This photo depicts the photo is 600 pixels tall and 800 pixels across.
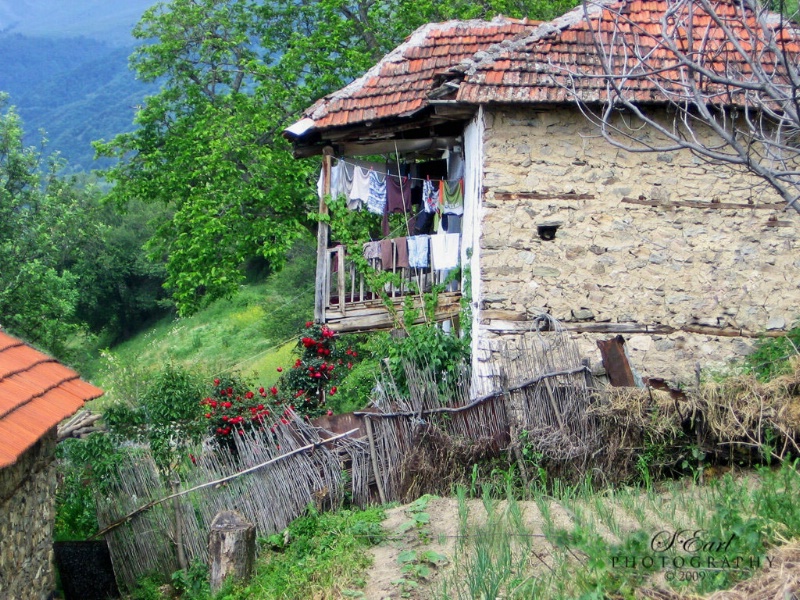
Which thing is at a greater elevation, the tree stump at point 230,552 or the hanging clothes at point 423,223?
the hanging clothes at point 423,223

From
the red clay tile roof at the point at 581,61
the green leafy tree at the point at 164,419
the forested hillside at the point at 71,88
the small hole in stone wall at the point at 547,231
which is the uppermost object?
the forested hillside at the point at 71,88

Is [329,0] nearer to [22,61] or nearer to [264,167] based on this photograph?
[264,167]

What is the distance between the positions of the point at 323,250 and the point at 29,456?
5.27 m

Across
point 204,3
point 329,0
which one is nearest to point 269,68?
point 329,0

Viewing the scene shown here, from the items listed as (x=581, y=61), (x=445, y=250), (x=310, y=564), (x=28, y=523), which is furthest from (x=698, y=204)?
(x=28, y=523)

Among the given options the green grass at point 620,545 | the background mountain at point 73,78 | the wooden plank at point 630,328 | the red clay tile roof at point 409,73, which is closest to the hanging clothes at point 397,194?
the red clay tile roof at point 409,73

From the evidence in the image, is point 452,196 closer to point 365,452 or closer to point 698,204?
point 698,204

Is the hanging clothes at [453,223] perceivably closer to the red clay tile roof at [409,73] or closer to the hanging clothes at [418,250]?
the hanging clothes at [418,250]

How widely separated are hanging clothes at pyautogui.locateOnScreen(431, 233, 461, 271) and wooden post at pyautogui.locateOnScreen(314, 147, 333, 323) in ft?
4.88

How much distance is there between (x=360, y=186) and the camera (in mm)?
12352

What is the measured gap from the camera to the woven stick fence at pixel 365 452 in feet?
27.3

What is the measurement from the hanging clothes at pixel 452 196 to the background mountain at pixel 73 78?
5653 centimetres

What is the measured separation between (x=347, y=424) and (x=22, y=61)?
13220 cm

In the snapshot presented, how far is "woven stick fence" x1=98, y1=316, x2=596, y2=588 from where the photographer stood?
832cm
